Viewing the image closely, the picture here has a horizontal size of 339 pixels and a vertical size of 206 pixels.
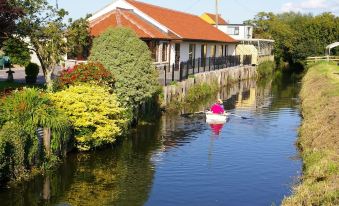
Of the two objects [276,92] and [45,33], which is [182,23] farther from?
[45,33]

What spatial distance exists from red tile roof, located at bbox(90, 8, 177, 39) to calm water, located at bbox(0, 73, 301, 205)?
458 inches

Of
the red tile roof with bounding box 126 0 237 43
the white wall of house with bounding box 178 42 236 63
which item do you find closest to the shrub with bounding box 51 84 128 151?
the red tile roof with bounding box 126 0 237 43

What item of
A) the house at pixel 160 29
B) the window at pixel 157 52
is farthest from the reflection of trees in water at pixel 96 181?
the window at pixel 157 52

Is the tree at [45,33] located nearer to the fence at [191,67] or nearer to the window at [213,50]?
the fence at [191,67]

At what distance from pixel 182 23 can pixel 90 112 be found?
33.6m

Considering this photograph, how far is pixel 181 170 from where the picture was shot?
754 inches

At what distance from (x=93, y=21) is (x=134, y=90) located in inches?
734

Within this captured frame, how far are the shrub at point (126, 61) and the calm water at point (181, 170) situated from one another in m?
2.10

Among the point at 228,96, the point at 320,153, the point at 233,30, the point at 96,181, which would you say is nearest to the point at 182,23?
the point at 228,96

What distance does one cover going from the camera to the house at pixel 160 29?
40.2 meters

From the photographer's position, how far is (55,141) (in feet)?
60.4

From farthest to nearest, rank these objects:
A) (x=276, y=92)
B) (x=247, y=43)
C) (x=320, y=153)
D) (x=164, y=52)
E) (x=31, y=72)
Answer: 1. (x=247, y=43)
2. (x=276, y=92)
3. (x=164, y=52)
4. (x=31, y=72)
5. (x=320, y=153)

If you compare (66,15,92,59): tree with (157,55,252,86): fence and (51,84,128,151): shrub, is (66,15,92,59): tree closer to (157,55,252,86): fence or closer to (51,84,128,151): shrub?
(157,55,252,86): fence

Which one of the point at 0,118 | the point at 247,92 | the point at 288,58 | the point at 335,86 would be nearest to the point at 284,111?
the point at 335,86
